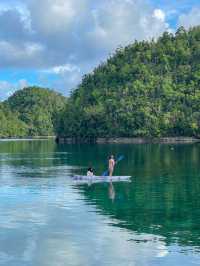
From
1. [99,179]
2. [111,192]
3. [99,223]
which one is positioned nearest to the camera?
[99,223]

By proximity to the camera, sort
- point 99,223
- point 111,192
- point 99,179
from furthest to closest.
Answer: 1. point 99,179
2. point 111,192
3. point 99,223

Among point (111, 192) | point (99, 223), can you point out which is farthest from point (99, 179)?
point (99, 223)

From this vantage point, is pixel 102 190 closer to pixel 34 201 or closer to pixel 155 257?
pixel 34 201

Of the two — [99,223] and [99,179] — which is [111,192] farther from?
[99,223]

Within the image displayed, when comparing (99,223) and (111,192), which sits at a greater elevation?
(111,192)

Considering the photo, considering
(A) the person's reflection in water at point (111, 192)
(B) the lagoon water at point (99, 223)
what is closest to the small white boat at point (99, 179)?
(A) the person's reflection in water at point (111, 192)

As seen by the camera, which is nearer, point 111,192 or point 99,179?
point 111,192

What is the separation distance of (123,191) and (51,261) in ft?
83.4

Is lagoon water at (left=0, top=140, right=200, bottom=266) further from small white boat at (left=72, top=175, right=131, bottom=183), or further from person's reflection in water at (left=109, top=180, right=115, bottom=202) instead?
small white boat at (left=72, top=175, right=131, bottom=183)

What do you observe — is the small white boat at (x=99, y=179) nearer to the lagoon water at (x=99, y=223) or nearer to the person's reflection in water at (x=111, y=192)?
the person's reflection in water at (x=111, y=192)

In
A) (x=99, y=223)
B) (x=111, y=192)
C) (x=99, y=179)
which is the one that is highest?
(x=99, y=179)

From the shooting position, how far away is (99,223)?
1337 inches

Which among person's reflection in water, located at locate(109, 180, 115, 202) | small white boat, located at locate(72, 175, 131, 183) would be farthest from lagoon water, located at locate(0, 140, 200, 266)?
small white boat, located at locate(72, 175, 131, 183)

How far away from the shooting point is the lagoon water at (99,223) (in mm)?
26328
